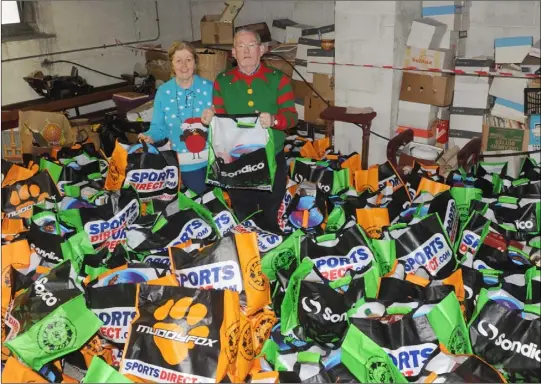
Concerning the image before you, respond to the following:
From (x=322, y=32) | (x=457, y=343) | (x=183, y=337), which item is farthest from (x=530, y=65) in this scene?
(x=183, y=337)

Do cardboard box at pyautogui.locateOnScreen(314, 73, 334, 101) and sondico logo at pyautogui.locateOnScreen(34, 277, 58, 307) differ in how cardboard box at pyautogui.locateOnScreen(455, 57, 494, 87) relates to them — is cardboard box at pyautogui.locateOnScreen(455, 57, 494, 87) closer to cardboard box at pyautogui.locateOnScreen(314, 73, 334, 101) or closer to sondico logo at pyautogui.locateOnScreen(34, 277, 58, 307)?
cardboard box at pyautogui.locateOnScreen(314, 73, 334, 101)

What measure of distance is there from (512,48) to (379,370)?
9.36 feet

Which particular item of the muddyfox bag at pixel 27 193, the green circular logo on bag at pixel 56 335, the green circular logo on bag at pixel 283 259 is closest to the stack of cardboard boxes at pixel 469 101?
the green circular logo on bag at pixel 283 259

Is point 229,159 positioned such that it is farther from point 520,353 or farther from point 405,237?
point 520,353

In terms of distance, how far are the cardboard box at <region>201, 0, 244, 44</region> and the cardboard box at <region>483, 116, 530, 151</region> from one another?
7.55ft

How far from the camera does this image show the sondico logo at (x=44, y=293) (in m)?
1.51

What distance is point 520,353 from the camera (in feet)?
4.44

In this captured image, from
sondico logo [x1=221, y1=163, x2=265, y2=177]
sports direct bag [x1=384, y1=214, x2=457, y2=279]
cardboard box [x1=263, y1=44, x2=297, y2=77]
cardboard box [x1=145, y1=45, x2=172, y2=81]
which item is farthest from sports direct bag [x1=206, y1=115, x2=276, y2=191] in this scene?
cardboard box [x1=145, y1=45, x2=172, y2=81]

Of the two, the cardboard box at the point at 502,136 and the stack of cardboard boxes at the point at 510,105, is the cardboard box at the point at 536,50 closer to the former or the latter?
the stack of cardboard boxes at the point at 510,105

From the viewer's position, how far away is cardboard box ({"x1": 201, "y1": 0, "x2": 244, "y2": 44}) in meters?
4.68

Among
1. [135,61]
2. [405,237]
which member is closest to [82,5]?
[135,61]

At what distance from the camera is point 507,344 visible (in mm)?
1370

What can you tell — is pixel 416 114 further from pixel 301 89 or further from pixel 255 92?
pixel 255 92

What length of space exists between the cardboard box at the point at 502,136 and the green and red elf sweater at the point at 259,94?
1939 millimetres
